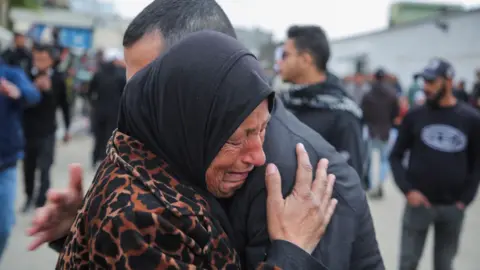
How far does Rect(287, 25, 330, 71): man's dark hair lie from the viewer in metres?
3.60

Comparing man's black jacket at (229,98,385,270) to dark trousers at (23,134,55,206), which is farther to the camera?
dark trousers at (23,134,55,206)

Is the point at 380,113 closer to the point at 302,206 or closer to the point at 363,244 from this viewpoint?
the point at 363,244

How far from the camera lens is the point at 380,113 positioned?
834 centimetres

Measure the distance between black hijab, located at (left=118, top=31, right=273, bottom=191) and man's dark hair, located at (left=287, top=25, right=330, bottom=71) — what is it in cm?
235

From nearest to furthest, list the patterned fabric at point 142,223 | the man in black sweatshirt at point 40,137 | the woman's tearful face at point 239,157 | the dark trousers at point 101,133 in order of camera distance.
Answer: the patterned fabric at point 142,223
the woman's tearful face at point 239,157
the man in black sweatshirt at point 40,137
the dark trousers at point 101,133

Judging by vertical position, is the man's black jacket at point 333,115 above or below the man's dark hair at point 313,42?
below

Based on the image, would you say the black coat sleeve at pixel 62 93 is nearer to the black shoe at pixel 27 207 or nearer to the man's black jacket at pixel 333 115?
the black shoe at pixel 27 207

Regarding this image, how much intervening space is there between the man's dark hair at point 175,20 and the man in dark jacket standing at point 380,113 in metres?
6.90

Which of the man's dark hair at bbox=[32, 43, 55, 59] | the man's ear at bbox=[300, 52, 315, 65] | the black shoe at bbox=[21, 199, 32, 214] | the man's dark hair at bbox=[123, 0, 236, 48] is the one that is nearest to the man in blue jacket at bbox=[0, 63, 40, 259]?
the man's dark hair at bbox=[32, 43, 55, 59]

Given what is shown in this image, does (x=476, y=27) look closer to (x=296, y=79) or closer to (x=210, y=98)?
(x=296, y=79)

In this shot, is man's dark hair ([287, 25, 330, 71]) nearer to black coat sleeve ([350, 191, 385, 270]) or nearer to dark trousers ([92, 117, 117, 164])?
black coat sleeve ([350, 191, 385, 270])

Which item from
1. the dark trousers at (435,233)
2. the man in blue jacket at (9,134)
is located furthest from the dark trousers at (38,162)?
the dark trousers at (435,233)

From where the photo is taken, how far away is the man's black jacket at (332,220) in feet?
4.49

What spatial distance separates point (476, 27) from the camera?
17.0 m
